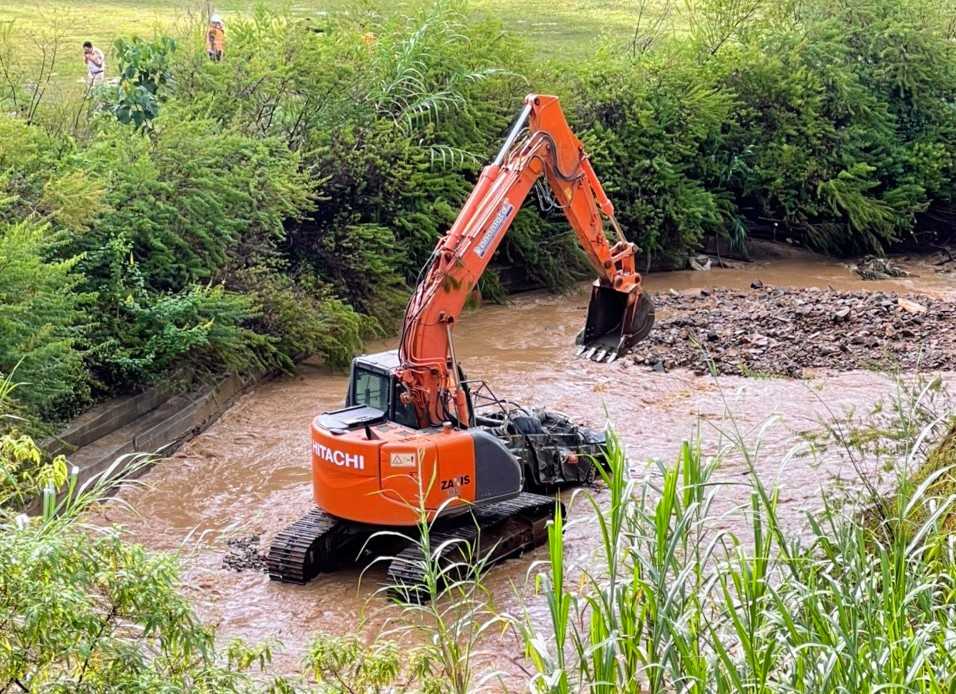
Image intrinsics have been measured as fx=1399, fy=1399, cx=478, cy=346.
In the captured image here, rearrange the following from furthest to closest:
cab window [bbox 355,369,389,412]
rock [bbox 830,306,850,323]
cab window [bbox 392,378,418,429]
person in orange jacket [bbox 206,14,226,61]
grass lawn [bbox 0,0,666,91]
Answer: grass lawn [bbox 0,0,666,91], person in orange jacket [bbox 206,14,226,61], rock [bbox 830,306,850,323], cab window [bbox 355,369,389,412], cab window [bbox 392,378,418,429]

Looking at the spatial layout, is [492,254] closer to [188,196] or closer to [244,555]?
[244,555]

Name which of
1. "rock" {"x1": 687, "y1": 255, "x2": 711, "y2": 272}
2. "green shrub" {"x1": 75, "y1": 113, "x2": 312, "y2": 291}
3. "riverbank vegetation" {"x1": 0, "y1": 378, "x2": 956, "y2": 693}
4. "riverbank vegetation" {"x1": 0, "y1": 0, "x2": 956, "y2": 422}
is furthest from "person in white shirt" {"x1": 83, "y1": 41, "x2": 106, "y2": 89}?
"riverbank vegetation" {"x1": 0, "y1": 378, "x2": 956, "y2": 693}

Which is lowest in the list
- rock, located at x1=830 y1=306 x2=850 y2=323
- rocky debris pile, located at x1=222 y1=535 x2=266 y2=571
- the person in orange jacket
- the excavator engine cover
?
rocky debris pile, located at x1=222 y1=535 x2=266 y2=571

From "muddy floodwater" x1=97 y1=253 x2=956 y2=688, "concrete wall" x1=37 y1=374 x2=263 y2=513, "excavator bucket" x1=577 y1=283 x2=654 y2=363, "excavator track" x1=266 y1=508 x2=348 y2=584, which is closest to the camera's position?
"muddy floodwater" x1=97 y1=253 x2=956 y2=688

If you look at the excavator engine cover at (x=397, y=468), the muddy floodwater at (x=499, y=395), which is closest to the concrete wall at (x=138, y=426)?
the muddy floodwater at (x=499, y=395)

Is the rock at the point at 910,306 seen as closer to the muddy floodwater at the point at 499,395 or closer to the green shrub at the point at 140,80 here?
the muddy floodwater at the point at 499,395

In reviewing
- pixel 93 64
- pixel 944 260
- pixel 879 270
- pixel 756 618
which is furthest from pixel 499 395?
pixel 756 618

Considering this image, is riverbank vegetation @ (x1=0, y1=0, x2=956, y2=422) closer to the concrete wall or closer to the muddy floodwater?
the concrete wall

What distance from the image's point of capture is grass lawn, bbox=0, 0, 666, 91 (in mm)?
33219

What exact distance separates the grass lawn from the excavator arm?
1416cm

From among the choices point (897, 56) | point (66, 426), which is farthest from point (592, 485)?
point (897, 56)

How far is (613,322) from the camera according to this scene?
52.3ft

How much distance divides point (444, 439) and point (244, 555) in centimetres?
262

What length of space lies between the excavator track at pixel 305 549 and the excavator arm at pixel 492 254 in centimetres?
133
